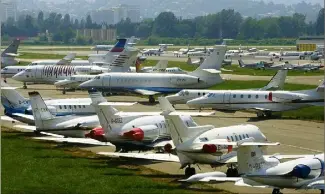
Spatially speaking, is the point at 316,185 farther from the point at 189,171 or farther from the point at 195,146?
the point at 189,171

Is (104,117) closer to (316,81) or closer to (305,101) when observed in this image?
(305,101)

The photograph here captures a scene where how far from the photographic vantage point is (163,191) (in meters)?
37.5

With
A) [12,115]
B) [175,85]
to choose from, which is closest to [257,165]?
[12,115]

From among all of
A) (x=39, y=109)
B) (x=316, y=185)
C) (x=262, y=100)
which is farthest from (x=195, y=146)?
(x=262, y=100)

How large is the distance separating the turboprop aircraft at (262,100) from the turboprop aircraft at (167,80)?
41.1 feet

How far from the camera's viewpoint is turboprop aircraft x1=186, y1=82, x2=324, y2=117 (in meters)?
69.4

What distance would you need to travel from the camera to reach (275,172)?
3444 centimetres

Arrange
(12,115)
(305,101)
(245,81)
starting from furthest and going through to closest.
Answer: (245,81) < (305,101) < (12,115)

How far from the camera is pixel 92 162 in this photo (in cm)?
4734

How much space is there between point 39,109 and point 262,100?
23.6 meters

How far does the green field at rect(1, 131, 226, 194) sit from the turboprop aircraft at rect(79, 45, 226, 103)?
33.5 m

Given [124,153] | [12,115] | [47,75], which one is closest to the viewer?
[124,153]

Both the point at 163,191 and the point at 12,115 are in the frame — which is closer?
the point at 163,191

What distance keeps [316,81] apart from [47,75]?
34214 mm
